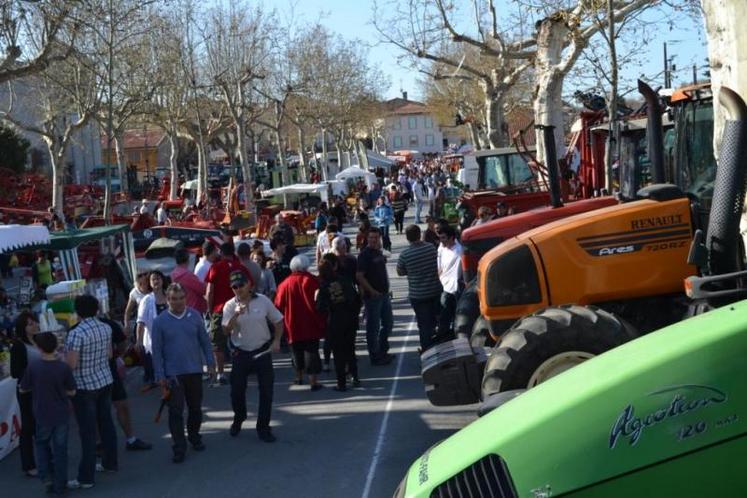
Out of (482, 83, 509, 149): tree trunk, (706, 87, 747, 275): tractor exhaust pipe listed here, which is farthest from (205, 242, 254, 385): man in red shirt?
(482, 83, 509, 149): tree trunk

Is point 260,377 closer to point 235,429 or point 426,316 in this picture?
point 235,429

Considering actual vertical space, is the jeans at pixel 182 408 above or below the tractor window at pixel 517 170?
below

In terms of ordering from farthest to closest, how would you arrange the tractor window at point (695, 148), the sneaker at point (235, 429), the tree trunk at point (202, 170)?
the tree trunk at point (202, 170) → the sneaker at point (235, 429) → the tractor window at point (695, 148)

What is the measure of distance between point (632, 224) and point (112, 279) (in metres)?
11.5

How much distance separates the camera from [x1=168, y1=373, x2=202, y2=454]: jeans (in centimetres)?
849

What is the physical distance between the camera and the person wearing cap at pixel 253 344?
8930mm

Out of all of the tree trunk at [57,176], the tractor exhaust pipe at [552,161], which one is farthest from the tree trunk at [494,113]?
the tractor exhaust pipe at [552,161]

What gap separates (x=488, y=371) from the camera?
6.79 m

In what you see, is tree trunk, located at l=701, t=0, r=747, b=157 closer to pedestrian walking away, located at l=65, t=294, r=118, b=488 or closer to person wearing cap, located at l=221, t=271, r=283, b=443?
person wearing cap, located at l=221, t=271, r=283, b=443

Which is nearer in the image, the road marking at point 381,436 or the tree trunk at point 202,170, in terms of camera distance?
the road marking at point 381,436

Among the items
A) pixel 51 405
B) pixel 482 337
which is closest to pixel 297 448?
pixel 482 337

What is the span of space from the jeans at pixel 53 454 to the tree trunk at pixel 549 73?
1352 centimetres

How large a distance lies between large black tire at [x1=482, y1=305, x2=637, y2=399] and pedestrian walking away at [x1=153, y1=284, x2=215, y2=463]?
2.99m

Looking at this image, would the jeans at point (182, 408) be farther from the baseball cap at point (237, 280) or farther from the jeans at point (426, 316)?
the jeans at point (426, 316)
